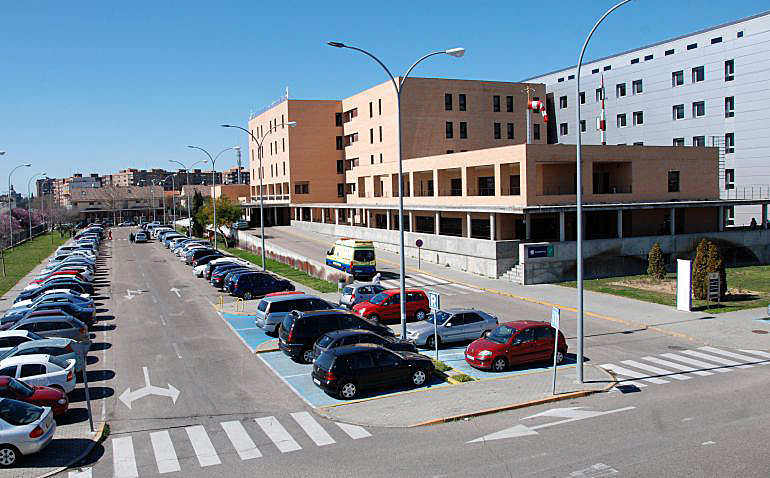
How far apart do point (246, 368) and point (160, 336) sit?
21.9 feet

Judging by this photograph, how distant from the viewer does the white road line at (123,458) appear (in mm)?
11867

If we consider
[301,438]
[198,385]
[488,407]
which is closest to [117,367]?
[198,385]

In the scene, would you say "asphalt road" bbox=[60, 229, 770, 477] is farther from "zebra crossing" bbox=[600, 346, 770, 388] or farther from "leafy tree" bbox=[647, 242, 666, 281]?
"leafy tree" bbox=[647, 242, 666, 281]

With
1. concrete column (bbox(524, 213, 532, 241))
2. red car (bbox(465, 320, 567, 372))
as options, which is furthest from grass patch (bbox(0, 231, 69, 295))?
concrete column (bbox(524, 213, 532, 241))

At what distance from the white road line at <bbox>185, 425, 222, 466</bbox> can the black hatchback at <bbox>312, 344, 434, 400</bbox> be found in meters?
3.55

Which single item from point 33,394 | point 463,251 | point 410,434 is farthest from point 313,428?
Answer: point 463,251

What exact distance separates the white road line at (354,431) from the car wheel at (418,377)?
3385 mm

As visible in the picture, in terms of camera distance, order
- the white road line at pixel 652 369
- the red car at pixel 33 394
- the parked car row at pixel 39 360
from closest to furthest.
Result: 1. the parked car row at pixel 39 360
2. the red car at pixel 33 394
3. the white road line at pixel 652 369

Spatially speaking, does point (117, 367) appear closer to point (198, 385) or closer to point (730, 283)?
point (198, 385)

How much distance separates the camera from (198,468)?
472 inches

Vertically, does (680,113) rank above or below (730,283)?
above

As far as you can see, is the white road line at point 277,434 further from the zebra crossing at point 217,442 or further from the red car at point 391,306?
the red car at point 391,306

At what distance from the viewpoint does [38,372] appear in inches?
662

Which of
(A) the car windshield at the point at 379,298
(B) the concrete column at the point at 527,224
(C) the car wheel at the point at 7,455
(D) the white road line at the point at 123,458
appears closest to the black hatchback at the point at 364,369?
(D) the white road line at the point at 123,458
